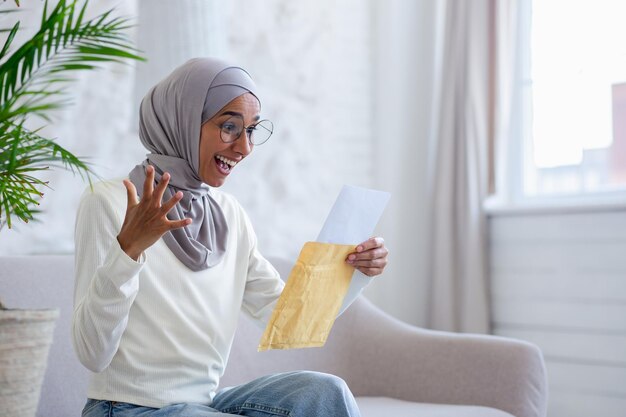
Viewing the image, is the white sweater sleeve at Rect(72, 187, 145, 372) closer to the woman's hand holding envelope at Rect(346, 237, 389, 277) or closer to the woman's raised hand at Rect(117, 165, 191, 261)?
the woman's raised hand at Rect(117, 165, 191, 261)

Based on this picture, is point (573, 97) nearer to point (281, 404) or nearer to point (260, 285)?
point (260, 285)

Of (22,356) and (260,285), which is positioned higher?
(260,285)

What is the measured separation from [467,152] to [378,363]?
3.55 ft

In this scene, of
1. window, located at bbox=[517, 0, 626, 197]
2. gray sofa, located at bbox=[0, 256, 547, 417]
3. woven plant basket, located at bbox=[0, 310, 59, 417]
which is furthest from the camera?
window, located at bbox=[517, 0, 626, 197]

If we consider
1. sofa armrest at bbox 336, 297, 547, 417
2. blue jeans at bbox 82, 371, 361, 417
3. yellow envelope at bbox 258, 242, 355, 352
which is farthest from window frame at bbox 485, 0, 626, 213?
blue jeans at bbox 82, 371, 361, 417

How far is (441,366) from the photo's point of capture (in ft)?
7.55

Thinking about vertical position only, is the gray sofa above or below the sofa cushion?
above

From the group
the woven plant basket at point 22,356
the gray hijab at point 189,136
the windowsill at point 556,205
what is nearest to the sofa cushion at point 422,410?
the gray hijab at point 189,136

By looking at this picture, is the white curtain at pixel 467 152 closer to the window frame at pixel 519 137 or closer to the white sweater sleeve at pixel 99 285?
the window frame at pixel 519 137

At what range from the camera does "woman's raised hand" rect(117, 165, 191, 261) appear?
1260 mm

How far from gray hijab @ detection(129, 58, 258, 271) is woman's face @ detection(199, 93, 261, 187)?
1cm

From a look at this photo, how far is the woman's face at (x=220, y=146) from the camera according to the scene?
5.39 feet

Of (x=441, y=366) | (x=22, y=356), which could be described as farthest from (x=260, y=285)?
(x=441, y=366)

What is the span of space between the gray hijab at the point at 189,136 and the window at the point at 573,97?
179 cm
